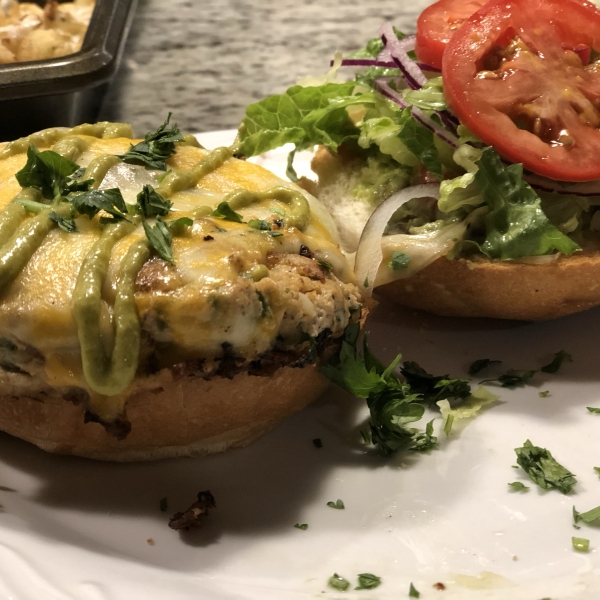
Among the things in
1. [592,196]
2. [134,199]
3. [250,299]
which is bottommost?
[592,196]

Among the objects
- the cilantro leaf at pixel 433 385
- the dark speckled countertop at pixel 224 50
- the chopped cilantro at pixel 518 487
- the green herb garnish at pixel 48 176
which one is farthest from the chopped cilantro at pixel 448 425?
the dark speckled countertop at pixel 224 50

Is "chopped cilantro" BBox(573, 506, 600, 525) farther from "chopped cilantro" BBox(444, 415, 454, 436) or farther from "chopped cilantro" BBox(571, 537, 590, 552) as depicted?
"chopped cilantro" BBox(444, 415, 454, 436)

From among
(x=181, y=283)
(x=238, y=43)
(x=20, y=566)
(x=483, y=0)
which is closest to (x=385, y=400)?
(x=181, y=283)

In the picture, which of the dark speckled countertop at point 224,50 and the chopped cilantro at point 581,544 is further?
the dark speckled countertop at point 224,50

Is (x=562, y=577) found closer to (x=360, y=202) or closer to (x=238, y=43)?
(x=360, y=202)

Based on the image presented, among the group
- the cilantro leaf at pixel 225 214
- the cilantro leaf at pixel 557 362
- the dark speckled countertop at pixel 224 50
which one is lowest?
the cilantro leaf at pixel 557 362

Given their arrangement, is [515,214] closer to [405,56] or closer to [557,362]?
[557,362]

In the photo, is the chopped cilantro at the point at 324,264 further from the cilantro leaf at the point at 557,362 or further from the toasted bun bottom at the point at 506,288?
the cilantro leaf at the point at 557,362
